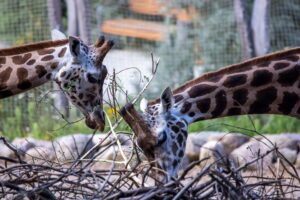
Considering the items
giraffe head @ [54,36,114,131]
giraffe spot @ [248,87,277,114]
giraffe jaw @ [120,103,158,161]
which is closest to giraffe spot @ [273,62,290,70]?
giraffe spot @ [248,87,277,114]

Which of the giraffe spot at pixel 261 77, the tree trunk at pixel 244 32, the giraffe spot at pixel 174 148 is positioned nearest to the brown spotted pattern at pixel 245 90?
the giraffe spot at pixel 261 77

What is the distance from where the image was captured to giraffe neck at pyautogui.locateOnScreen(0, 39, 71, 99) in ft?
17.8

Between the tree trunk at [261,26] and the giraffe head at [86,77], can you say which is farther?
the tree trunk at [261,26]

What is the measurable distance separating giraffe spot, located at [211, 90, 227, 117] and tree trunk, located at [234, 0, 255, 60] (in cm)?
387

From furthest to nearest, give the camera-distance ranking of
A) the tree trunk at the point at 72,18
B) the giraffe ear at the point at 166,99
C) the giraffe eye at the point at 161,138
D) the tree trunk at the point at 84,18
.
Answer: the tree trunk at the point at 72,18, the tree trunk at the point at 84,18, the giraffe ear at the point at 166,99, the giraffe eye at the point at 161,138

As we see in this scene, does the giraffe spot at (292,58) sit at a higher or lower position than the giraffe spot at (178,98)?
higher

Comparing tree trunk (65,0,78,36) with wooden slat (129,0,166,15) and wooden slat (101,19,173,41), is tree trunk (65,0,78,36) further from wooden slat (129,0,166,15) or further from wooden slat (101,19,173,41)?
wooden slat (129,0,166,15)

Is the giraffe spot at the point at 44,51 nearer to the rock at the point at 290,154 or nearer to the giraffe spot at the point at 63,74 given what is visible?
the giraffe spot at the point at 63,74

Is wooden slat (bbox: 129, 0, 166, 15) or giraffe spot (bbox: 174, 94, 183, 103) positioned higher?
giraffe spot (bbox: 174, 94, 183, 103)

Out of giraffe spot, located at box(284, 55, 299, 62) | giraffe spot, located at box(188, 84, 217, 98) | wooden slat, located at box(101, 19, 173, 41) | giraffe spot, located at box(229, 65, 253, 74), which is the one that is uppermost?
giraffe spot, located at box(284, 55, 299, 62)

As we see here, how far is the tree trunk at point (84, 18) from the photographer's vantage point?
29.0 feet

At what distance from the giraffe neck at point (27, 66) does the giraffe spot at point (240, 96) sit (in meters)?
1.25

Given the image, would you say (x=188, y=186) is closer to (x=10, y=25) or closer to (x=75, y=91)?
(x=75, y=91)

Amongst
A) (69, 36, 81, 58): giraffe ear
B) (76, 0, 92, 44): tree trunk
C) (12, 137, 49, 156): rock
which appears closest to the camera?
(69, 36, 81, 58): giraffe ear
